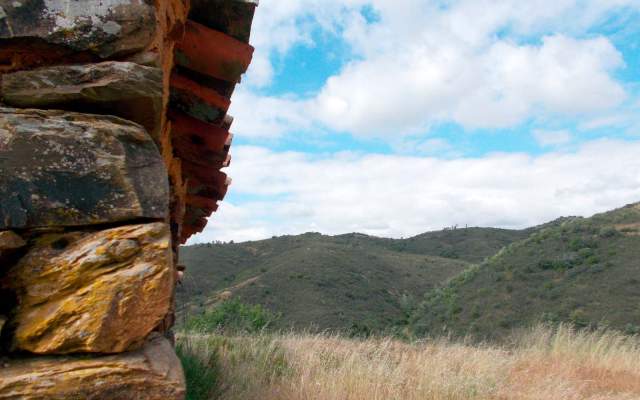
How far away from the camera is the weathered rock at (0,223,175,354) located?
67.9 inches

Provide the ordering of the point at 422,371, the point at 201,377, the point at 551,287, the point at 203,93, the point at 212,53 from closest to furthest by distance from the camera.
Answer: the point at 212,53 → the point at 203,93 → the point at 201,377 → the point at 422,371 → the point at 551,287

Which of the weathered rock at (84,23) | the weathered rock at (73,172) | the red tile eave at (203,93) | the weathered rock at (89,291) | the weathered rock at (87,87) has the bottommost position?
the weathered rock at (89,291)

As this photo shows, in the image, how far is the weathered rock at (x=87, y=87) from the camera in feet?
6.48

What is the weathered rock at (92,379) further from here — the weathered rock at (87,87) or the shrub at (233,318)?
the shrub at (233,318)

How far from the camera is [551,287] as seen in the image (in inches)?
822

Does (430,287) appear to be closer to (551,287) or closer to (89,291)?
(551,287)

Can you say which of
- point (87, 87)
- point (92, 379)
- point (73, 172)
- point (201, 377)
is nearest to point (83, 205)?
point (73, 172)

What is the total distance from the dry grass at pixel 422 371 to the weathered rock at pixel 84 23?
3.17 m

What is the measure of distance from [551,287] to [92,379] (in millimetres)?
22143

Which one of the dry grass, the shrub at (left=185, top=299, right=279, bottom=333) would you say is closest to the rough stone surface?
the dry grass

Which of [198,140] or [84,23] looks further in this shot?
[198,140]

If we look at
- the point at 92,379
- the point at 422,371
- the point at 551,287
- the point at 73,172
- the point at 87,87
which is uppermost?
the point at 87,87

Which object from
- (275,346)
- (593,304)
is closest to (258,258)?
(593,304)

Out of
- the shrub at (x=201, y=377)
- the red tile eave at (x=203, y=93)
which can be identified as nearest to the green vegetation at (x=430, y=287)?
the shrub at (x=201, y=377)
